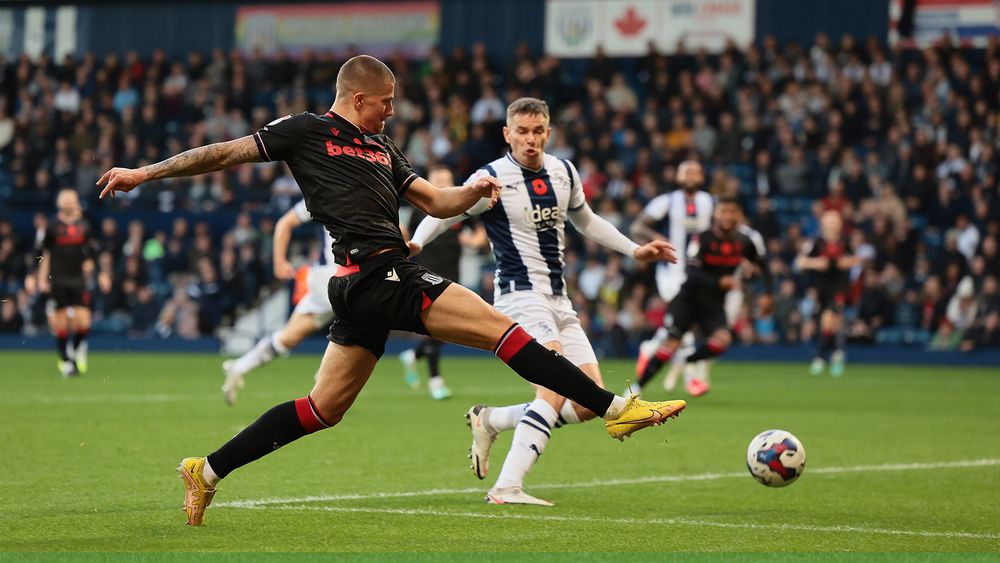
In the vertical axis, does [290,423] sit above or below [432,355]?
above

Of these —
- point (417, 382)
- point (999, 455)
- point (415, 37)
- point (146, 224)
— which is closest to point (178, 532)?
point (999, 455)

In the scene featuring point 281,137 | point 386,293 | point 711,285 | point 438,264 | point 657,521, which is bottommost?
point 657,521

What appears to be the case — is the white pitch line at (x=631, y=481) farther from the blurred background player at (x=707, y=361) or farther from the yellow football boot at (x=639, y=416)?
the blurred background player at (x=707, y=361)

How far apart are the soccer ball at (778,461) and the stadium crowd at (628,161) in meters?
15.3

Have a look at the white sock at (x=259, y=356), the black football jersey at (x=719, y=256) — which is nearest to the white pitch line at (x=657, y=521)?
the white sock at (x=259, y=356)

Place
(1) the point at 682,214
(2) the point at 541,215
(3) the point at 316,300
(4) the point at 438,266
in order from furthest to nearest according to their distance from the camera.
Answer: (1) the point at 682,214 → (4) the point at 438,266 → (3) the point at 316,300 → (2) the point at 541,215

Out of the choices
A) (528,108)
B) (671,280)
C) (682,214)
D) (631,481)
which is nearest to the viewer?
(528,108)

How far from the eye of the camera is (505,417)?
844 centimetres

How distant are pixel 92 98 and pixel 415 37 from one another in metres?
7.32

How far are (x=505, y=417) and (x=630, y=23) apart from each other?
2318 centimetres

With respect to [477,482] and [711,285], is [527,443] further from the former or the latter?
[711,285]

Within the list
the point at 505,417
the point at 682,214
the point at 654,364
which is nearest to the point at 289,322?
the point at 654,364

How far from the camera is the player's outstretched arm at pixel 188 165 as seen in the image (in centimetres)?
635

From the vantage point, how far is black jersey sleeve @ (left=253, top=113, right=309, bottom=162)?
6.71 metres
